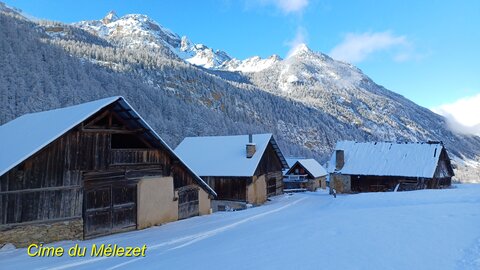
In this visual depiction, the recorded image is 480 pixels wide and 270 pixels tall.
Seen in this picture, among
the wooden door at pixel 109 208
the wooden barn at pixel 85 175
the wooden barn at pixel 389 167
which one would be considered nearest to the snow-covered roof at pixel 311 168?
the wooden barn at pixel 389 167

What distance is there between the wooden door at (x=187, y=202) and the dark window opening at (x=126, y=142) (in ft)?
12.8

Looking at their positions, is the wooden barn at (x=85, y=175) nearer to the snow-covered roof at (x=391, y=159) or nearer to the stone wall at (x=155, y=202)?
the stone wall at (x=155, y=202)

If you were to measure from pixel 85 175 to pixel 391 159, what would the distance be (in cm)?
3326

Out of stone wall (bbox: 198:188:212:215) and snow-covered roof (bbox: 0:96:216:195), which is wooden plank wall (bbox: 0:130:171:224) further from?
stone wall (bbox: 198:188:212:215)

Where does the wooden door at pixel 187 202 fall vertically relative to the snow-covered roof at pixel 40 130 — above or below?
below

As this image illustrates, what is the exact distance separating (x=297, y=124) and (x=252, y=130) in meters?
29.6

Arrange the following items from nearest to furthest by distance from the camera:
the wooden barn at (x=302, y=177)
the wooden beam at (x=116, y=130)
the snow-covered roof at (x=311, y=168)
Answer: the wooden beam at (x=116, y=130)
the wooden barn at (x=302, y=177)
the snow-covered roof at (x=311, y=168)

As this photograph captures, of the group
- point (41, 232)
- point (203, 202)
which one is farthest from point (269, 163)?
point (41, 232)

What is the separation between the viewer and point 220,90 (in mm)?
151125

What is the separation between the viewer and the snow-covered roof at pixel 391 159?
36.3 m

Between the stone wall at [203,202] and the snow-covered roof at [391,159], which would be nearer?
the stone wall at [203,202]

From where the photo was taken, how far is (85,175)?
1578 cm

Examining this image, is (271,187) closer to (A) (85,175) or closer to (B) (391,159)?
(B) (391,159)

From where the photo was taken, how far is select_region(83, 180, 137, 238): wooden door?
1587cm
